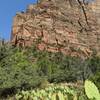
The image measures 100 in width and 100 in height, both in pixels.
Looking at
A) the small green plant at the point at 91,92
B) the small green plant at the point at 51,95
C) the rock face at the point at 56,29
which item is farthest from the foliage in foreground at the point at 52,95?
the rock face at the point at 56,29

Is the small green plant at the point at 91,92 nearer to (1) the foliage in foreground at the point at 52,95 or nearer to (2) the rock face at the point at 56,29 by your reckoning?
(1) the foliage in foreground at the point at 52,95

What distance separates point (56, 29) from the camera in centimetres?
13075

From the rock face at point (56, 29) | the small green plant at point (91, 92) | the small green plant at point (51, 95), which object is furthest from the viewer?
the rock face at point (56, 29)

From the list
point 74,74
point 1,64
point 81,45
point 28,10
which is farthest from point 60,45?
point 1,64

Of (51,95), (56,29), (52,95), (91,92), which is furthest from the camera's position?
(56,29)

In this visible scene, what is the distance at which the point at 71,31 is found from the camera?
13075 cm

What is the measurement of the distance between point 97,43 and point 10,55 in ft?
346

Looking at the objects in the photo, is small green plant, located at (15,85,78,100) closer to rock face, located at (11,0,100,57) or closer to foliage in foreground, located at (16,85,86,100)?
foliage in foreground, located at (16,85,86,100)

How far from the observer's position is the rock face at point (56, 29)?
12294 cm

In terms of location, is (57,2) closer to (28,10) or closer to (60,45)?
(28,10)

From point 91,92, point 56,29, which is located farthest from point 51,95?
point 56,29

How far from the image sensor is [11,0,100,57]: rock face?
12294cm

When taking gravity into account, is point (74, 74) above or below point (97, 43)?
below

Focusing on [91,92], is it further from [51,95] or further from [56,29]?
[56,29]
